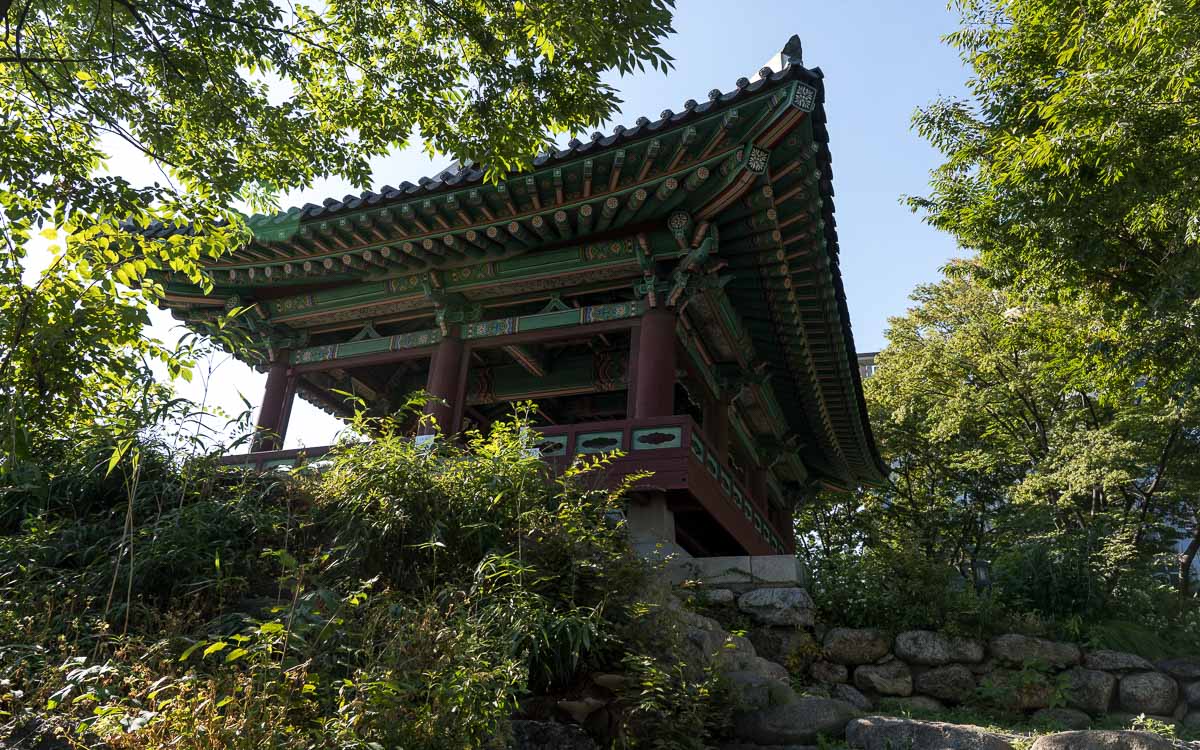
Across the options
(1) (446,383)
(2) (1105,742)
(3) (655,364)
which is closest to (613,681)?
(2) (1105,742)

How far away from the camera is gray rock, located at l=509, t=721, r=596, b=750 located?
4456 millimetres

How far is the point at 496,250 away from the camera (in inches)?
432

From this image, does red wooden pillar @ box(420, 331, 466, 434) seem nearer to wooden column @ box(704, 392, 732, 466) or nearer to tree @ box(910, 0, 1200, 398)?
wooden column @ box(704, 392, 732, 466)

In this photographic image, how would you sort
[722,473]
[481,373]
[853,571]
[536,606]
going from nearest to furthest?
[536,606] < [853,571] < [722,473] < [481,373]

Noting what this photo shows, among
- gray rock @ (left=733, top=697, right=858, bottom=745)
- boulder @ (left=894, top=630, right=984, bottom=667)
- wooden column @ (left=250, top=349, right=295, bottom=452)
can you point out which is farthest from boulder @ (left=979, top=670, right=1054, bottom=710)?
wooden column @ (left=250, top=349, right=295, bottom=452)

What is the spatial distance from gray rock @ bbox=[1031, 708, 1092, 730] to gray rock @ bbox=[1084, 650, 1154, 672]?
1.79 feet

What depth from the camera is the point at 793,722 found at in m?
5.36

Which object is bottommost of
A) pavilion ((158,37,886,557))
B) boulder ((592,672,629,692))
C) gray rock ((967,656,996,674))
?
boulder ((592,672,629,692))

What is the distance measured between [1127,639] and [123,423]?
8.13m

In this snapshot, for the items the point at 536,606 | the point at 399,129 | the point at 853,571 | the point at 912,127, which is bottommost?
the point at 536,606

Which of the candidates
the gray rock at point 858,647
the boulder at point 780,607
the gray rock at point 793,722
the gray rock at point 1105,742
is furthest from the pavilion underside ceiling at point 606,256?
the gray rock at point 1105,742

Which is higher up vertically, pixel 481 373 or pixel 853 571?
pixel 481 373

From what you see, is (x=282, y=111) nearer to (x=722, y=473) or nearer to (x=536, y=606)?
(x=536, y=606)

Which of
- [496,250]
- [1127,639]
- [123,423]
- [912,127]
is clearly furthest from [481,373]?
[1127,639]
